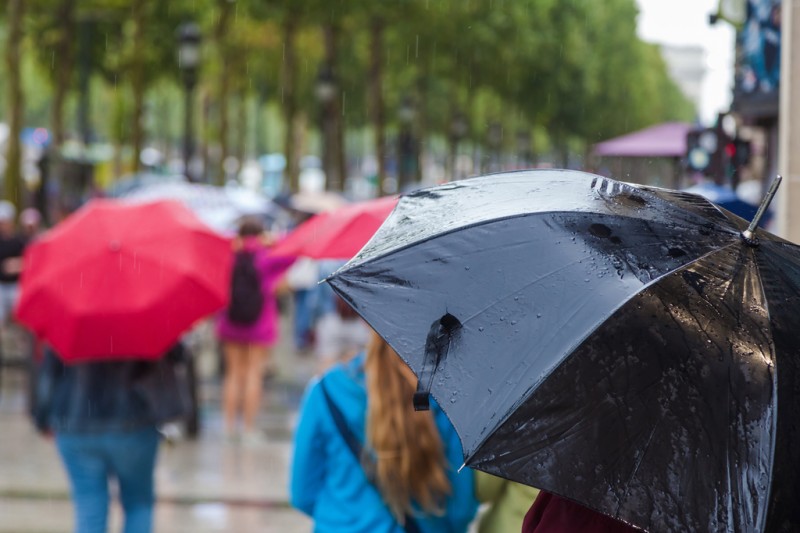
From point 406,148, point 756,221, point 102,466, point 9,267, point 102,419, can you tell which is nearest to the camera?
point 756,221

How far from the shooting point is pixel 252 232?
11.8 meters

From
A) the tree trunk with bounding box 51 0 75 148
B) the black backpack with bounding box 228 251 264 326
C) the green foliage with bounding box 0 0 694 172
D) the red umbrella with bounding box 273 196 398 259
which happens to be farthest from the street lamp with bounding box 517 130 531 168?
the red umbrella with bounding box 273 196 398 259

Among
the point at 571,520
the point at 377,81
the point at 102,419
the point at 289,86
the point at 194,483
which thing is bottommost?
the point at 194,483

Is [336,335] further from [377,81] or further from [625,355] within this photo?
[377,81]

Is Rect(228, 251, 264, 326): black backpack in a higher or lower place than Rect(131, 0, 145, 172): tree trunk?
lower

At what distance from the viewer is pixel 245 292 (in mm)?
11867

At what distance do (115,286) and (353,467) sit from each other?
197cm

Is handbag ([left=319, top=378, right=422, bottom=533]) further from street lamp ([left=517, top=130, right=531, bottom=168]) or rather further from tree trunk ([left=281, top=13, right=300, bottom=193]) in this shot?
street lamp ([left=517, top=130, right=531, bottom=168])

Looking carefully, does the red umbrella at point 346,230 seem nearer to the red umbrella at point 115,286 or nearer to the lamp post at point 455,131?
the red umbrella at point 115,286

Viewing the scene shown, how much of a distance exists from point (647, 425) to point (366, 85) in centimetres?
4839

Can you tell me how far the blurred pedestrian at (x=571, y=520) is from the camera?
9.98 ft

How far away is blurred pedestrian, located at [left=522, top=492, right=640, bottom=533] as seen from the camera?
3.04 meters

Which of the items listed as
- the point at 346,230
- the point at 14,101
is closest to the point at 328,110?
the point at 14,101

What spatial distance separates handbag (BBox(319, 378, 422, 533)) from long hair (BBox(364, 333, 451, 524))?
35mm
